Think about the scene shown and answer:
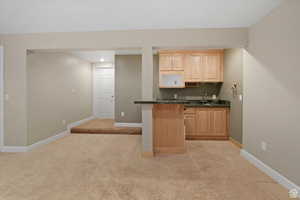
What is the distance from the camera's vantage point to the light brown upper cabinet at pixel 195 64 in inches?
170

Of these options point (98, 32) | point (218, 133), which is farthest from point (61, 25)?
point (218, 133)

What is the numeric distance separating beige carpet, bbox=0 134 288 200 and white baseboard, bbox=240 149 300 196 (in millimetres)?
79

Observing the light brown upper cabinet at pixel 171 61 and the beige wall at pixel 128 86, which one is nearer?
the light brown upper cabinet at pixel 171 61

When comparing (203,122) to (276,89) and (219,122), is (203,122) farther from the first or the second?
(276,89)

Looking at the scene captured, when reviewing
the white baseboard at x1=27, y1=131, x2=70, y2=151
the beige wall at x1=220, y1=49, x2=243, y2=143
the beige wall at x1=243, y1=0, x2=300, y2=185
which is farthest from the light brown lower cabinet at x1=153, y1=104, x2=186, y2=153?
the white baseboard at x1=27, y1=131, x2=70, y2=151

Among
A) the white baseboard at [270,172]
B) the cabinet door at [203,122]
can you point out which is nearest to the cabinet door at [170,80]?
the cabinet door at [203,122]

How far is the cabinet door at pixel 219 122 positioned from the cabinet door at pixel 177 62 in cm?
154

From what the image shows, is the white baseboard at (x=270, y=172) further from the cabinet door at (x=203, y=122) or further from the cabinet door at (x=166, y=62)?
the cabinet door at (x=166, y=62)

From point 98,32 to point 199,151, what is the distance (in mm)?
3190

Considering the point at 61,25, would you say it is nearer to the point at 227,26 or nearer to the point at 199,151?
the point at 227,26

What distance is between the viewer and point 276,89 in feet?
7.04

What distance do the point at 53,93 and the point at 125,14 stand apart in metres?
2.93

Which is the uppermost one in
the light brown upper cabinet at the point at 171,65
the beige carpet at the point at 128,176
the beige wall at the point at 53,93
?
the light brown upper cabinet at the point at 171,65

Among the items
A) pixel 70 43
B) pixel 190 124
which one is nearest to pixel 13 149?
pixel 70 43
